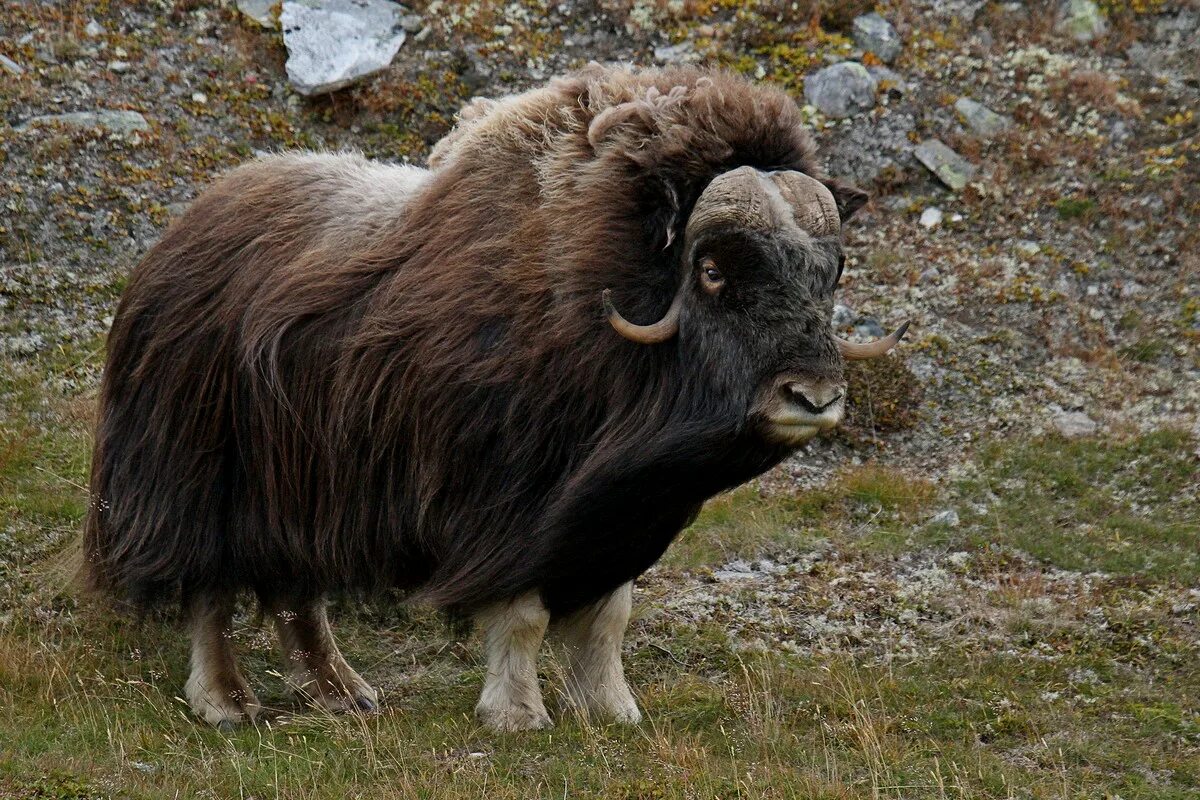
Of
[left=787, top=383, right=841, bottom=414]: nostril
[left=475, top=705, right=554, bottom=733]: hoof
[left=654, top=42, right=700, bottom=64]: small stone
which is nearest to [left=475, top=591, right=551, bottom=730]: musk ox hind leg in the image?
[left=475, top=705, right=554, bottom=733]: hoof

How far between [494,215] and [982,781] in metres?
2.18

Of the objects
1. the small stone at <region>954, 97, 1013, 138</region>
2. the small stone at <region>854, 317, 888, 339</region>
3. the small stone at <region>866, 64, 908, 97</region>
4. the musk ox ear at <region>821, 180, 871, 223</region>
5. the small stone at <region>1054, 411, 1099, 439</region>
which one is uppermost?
the musk ox ear at <region>821, 180, 871, 223</region>

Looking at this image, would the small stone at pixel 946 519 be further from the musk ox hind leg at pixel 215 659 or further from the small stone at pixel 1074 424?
the musk ox hind leg at pixel 215 659

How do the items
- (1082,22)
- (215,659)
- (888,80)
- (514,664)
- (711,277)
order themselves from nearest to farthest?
(711,277)
(514,664)
(215,659)
(888,80)
(1082,22)

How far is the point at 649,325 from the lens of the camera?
4.03 meters

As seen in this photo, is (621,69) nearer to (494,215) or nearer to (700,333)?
(494,215)

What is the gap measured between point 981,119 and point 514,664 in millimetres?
5827

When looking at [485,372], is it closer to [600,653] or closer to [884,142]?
[600,653]

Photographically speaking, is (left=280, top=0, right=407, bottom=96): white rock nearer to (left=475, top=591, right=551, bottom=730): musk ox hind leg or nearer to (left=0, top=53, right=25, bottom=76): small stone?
(left=0, top=53, right=25, bottom=76): small stone

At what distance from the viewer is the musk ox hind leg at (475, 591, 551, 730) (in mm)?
4434

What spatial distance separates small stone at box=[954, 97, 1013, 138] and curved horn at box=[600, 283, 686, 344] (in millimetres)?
5472

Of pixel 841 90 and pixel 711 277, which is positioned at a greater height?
pixel 711 277

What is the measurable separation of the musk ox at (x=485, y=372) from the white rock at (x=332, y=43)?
12.5 feet

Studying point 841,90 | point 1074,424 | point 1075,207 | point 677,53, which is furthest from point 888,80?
point 1074,424
